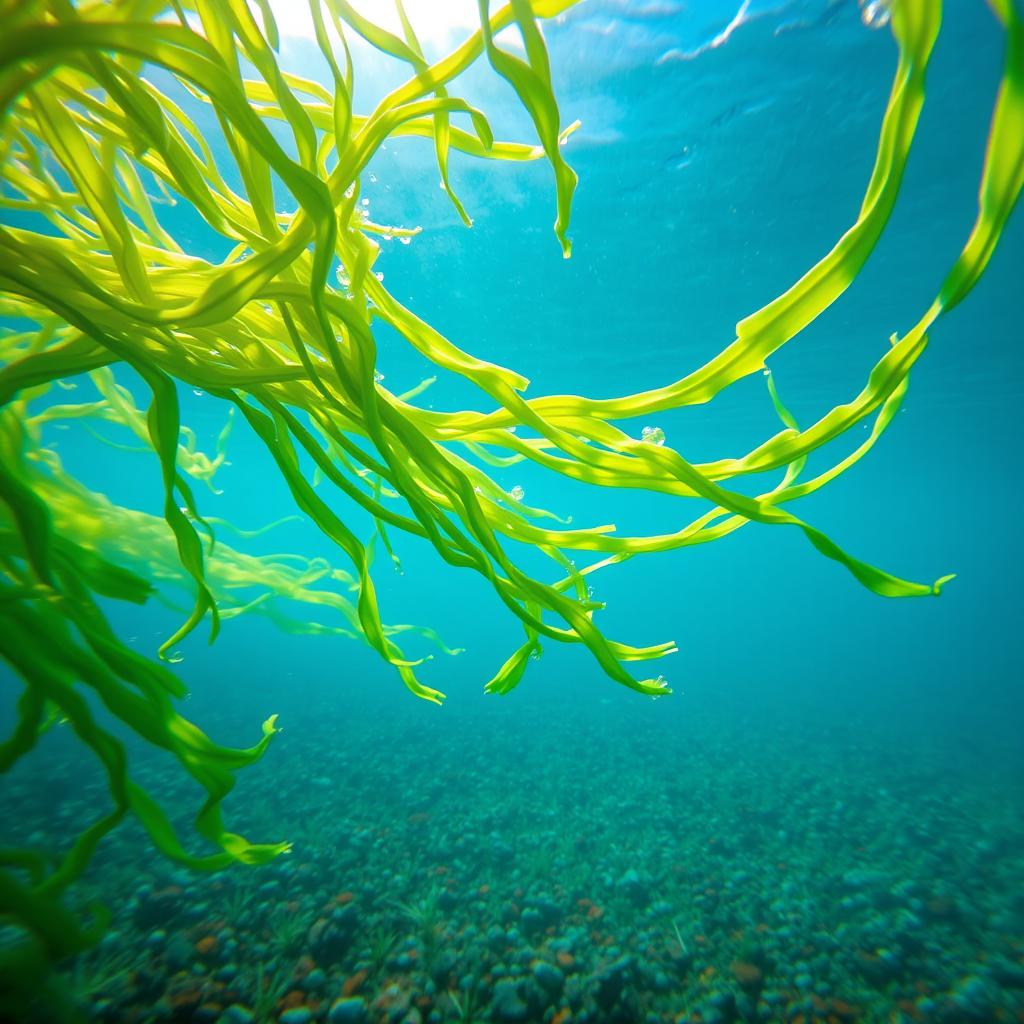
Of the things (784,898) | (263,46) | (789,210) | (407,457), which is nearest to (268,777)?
(784,898)

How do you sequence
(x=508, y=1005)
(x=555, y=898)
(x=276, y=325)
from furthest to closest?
(x=555, y=898) → (x=508, y=1005) → (x=276, y=325)

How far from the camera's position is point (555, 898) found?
4.36 metres

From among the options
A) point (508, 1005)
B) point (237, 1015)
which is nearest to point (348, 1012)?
point (237, 1015)

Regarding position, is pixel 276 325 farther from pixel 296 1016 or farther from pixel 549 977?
pixel 549 977

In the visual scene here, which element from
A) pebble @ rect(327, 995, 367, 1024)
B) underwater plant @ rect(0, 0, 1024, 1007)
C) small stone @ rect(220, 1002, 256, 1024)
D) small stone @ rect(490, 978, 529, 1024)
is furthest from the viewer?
small stone @ rect(490, 978, 529, 1024)

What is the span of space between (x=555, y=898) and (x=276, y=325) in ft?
17.4

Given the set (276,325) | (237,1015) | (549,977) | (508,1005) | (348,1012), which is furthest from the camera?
(549,977)

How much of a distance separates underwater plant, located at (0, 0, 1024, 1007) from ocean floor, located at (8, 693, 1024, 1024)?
2.60m

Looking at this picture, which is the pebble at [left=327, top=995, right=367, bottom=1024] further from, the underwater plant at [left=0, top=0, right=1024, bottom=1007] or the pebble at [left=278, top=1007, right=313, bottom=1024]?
the underwater plant at [left=0, top=0, right=1024, bottom=1007]

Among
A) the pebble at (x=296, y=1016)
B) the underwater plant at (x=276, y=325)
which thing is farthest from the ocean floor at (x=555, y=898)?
the underwater plant at (x=276, y=325)

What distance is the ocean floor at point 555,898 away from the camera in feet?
9.81

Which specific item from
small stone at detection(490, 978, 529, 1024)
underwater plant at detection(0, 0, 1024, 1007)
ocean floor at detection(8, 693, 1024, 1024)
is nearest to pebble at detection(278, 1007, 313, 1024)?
ocean floor at detection(8, 693, 1024, 1024)

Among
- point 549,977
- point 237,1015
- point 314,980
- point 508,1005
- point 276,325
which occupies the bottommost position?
point 237,1015

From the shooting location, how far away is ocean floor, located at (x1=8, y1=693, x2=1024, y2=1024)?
299 cm
